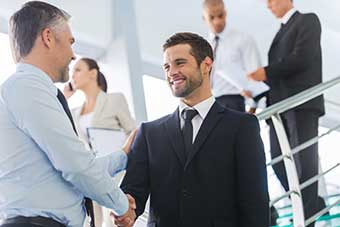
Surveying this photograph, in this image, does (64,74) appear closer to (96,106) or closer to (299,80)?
(299,80)

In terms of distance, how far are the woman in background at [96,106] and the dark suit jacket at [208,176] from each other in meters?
1.59

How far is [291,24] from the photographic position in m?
3.32

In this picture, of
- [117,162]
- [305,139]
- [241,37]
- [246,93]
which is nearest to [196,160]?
[117,162]

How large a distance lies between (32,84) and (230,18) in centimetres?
460

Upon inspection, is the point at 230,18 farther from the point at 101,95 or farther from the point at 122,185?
the point at 122,185

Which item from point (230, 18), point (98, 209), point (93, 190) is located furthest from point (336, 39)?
point (93, 190)

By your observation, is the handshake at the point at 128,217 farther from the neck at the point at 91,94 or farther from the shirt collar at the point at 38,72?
the neck at the point at 91,94

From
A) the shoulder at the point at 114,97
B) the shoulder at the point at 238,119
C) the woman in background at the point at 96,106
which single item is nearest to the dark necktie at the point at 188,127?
the shoulder at the point at 238,119

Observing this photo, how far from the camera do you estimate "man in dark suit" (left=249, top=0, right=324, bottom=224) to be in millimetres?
3102

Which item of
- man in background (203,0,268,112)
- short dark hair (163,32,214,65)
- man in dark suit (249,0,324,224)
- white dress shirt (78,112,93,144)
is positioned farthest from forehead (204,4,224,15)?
short dark hair (163,32,214,65)

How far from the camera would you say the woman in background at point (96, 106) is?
3811 mm

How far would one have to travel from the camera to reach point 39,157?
1770mm

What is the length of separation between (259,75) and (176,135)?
1.21 m

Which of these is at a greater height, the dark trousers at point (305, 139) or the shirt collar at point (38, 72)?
the shirt collar at point (38, 72)
